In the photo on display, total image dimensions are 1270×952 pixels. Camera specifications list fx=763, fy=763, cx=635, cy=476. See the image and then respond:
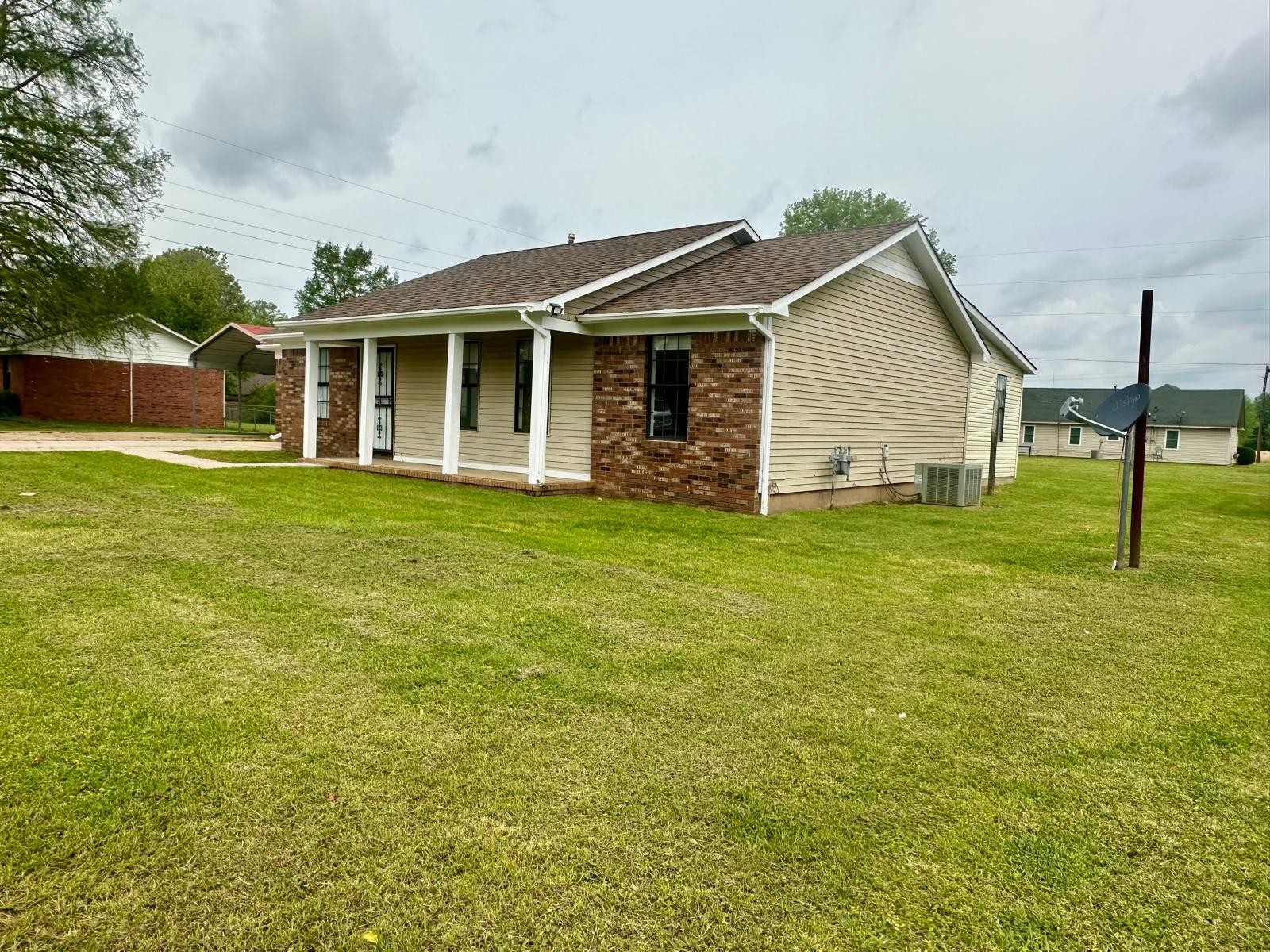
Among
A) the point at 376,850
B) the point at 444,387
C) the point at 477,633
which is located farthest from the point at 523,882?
the point at 444,387

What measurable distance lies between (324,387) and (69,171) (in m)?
11.3

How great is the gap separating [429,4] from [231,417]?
27.0 metres

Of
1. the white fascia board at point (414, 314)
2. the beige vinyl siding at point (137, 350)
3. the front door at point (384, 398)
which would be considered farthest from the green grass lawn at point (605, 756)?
the beige vinyl siding at point (137, 350)

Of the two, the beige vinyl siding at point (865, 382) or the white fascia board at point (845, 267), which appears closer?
the white fascia board at point (845, 267)

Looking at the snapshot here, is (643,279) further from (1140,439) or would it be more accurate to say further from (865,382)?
(1140,439)

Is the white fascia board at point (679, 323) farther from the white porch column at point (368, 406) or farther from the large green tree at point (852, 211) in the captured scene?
the large green tree at point (852, 211)

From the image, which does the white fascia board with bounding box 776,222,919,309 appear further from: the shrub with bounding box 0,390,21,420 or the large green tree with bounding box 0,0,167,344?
the shrub with bounding box 0,390,21,420

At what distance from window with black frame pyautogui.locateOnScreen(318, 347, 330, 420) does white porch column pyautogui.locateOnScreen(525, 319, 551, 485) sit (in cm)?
750

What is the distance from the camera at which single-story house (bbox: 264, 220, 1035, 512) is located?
425 inches

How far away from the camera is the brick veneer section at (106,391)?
1041 inches

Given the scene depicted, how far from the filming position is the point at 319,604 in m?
4.86

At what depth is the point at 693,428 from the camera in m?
11.1

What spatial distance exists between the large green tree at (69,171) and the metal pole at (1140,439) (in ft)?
80.3

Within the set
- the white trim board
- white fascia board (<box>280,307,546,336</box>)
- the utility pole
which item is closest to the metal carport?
white fascia board (<box>280,307,546,336</box>)
